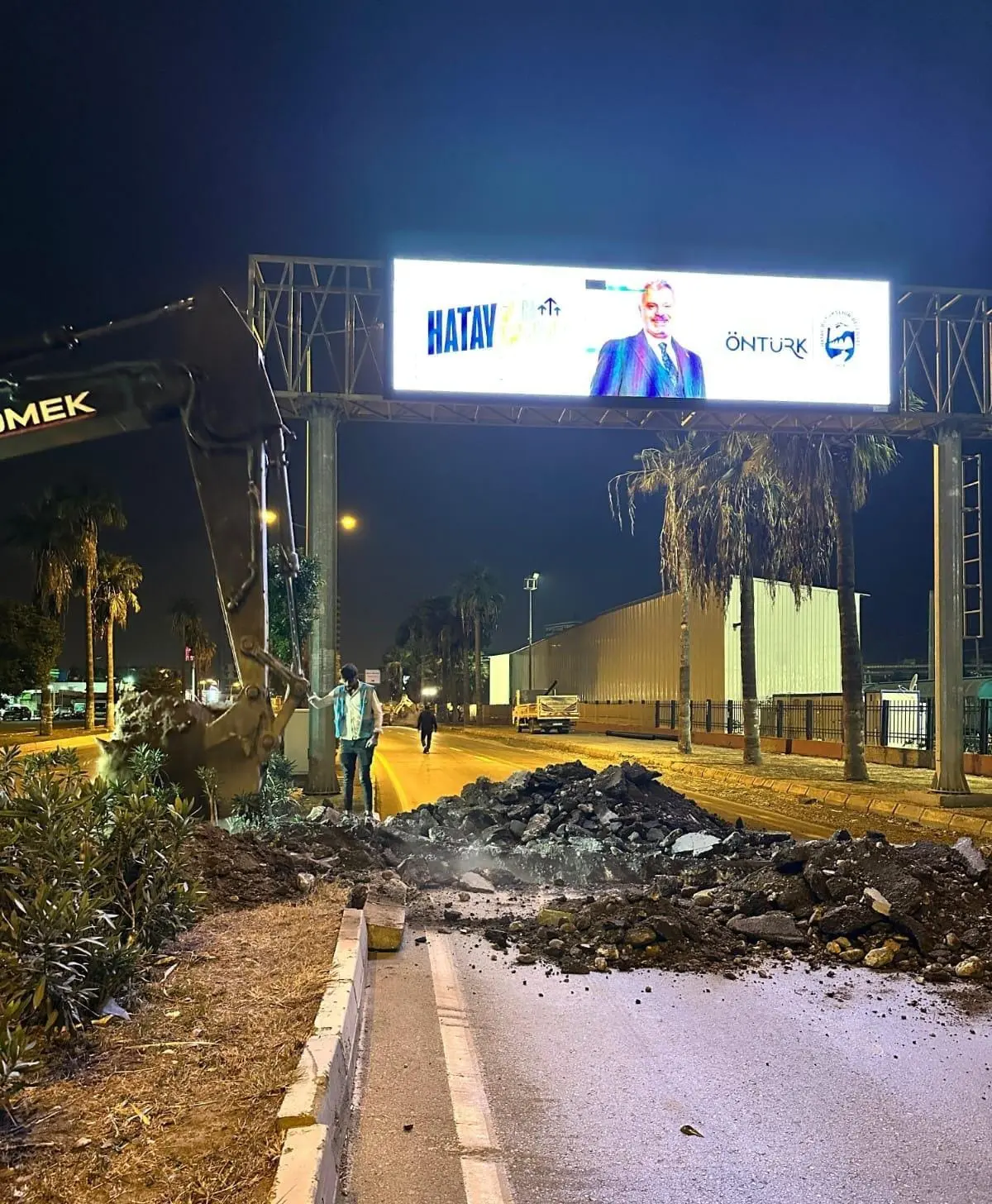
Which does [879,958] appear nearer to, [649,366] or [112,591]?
[649,366]

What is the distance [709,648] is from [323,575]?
98.3 feet

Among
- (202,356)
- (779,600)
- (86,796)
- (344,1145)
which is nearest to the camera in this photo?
(344,1145)

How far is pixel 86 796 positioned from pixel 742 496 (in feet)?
69.9

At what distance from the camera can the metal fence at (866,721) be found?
21297 mm

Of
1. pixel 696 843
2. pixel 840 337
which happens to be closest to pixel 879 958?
pixel 696 843

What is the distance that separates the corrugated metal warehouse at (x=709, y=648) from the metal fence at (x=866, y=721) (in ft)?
9.96

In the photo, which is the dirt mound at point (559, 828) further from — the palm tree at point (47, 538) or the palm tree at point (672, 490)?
the palm tree at point (47, 538)

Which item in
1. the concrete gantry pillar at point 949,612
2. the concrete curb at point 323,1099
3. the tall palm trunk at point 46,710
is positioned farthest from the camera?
the tall palm trunk at point 46,710

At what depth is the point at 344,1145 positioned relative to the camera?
3.72 meters

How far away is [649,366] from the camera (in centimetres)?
1666

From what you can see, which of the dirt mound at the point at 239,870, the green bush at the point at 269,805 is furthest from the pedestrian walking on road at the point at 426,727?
the dirt mound at the point at 239,870

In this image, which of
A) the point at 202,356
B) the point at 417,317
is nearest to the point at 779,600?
the point at 417,317

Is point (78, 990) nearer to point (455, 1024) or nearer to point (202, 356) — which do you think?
point (455, 1024)

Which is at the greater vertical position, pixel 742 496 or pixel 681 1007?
pixel 742 496
